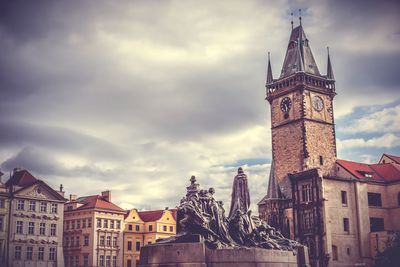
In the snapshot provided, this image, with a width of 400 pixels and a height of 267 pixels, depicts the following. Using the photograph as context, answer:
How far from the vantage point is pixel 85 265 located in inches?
2625

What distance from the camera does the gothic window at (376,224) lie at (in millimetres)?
61197

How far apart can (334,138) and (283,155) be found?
22.1ft

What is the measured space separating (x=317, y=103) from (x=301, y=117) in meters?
3.66

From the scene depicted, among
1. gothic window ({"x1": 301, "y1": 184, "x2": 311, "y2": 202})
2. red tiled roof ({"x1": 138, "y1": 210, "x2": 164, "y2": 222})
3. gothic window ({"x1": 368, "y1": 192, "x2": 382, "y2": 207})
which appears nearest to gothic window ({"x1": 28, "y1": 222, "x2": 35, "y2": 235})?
red tiled roof ({"x1": 138, "y1": 210, "x2": 164, "y2": 222})

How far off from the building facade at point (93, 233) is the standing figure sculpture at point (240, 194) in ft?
131

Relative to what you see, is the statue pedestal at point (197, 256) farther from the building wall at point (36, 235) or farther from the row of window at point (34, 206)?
the row of window at point (34, 206)

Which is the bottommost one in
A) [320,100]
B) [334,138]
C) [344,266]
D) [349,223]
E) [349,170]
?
[344,266]

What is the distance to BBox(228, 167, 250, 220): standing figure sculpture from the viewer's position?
29.9m

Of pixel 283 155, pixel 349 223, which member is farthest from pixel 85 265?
Answer: pixel 349 223

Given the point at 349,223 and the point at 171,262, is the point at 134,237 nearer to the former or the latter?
the point at 349,223

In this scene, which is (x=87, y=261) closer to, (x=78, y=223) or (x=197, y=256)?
(x=78, y=223)

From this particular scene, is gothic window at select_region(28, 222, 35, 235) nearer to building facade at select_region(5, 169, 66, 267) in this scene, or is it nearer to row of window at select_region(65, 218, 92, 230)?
building facade at select_region(5, 169, 66, 267)

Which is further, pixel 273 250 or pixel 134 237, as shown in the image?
pixel 134 237

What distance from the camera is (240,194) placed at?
30234 millimetres
